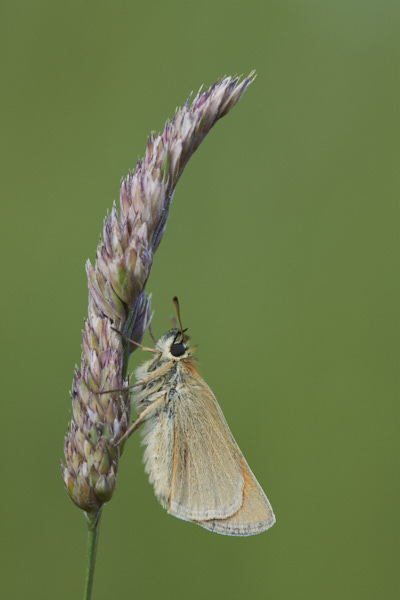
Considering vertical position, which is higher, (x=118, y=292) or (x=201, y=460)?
(x=118, y=292)

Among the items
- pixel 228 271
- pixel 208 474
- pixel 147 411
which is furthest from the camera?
pixel 228 271

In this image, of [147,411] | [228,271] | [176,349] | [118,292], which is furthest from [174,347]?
[228,271]

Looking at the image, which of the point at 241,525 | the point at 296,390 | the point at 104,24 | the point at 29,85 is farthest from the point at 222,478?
the point at 104,24

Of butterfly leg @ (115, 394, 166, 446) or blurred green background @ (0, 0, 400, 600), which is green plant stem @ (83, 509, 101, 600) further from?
blurred green background @ (0, 0, 400, 600)

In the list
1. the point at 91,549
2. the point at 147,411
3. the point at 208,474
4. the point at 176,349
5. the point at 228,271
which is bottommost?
the point at 91,549

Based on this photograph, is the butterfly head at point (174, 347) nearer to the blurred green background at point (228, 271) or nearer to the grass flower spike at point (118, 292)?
the grass flower spike at point (118, 292)

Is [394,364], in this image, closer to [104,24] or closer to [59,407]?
[59,407]

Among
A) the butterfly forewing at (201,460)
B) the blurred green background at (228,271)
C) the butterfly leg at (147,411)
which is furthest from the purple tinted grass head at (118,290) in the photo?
the blurred green background at (228,271)

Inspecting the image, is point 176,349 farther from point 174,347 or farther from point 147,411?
point 147,411
